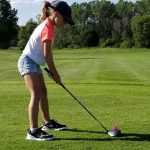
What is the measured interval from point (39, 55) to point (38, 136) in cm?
114

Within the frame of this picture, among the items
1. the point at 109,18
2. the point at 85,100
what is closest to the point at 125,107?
the point at 85,100

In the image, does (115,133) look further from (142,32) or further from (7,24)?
(7,24)

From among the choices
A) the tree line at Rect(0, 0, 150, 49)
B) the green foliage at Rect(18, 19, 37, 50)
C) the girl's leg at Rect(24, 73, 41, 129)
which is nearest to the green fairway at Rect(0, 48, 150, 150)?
the girl's leg at Rect(24, 73, 41, 129)

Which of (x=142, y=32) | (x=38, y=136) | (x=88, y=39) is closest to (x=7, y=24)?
(x=88, y=39)

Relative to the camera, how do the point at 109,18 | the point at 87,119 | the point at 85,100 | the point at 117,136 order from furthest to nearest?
the point at 109,18, the point at 85,100, the point at 87,119, the point at 117,136

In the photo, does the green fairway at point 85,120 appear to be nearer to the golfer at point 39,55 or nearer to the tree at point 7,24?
the golfer at point 39,55

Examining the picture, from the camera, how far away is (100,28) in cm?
11350

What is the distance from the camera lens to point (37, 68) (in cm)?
693

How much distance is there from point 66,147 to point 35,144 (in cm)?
46

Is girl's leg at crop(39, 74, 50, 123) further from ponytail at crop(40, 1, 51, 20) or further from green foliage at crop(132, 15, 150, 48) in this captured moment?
green foliage at crop(132, 15, 150, 48)

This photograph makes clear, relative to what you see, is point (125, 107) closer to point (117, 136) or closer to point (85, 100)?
point (85, 100)

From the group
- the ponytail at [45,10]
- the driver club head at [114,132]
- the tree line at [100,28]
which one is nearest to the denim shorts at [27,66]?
the ponytail at [45,10]

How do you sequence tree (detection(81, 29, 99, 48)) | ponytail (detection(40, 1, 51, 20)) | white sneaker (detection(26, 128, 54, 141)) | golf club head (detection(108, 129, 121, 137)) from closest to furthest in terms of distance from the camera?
1. white sneaker (detection(26, 128, 54, 141))
2. golf club head (detection(108, 129, 121, 137))
3. ponytail (detection(40, 1, 51, 20))
4. tree (detection(81, 29, 99, 48))

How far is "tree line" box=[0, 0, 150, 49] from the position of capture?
9050 centimetres
